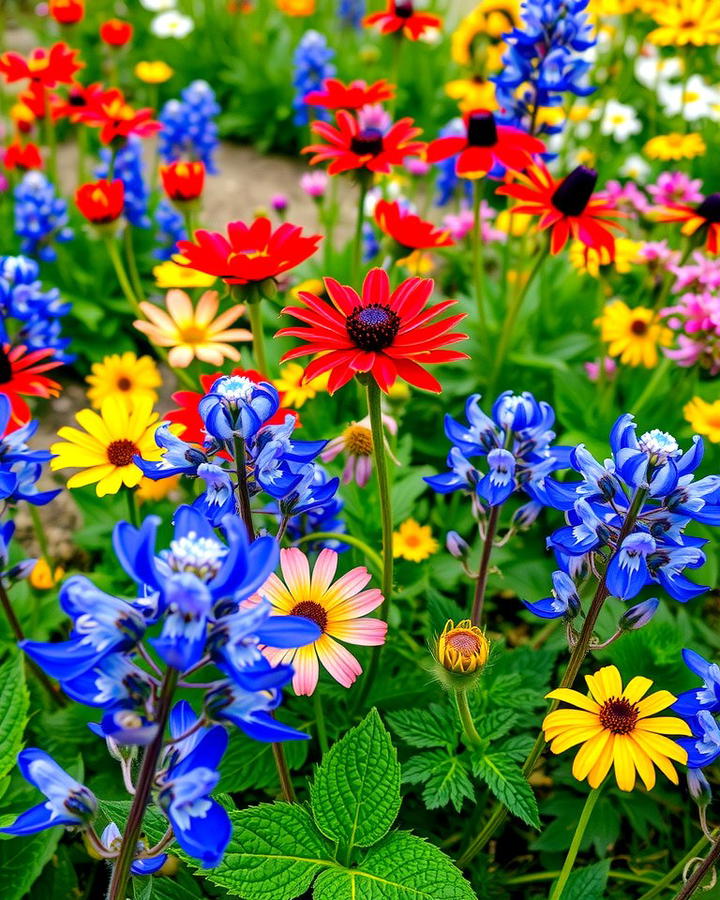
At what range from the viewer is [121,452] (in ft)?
6.12

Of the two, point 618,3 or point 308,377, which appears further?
point 618,3

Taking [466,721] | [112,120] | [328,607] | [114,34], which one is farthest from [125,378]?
[114,34]

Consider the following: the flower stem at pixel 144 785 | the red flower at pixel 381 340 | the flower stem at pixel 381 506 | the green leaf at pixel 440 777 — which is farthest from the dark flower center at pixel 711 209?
the flower stem at pixel 144 785

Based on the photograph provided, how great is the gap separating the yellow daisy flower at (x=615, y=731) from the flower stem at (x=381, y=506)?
1.32 feet

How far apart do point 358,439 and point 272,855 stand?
0.98 metres

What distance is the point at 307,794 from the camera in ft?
6.59

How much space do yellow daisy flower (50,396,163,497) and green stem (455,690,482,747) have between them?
2.57 ft

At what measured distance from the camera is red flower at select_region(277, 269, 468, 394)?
58.0 inches

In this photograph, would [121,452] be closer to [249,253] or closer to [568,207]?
[249,253]

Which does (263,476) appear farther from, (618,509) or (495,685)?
(495,685)

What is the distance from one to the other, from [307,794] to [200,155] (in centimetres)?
303

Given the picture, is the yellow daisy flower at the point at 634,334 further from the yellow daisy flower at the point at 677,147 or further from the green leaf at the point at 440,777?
the green leaf at the point at 440,777

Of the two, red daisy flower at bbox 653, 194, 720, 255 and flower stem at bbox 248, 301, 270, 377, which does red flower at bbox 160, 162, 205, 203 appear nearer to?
flower stem at bbox 248, 301, 270, 377

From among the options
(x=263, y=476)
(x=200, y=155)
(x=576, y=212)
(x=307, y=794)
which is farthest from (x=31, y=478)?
(x=200, y=155)
